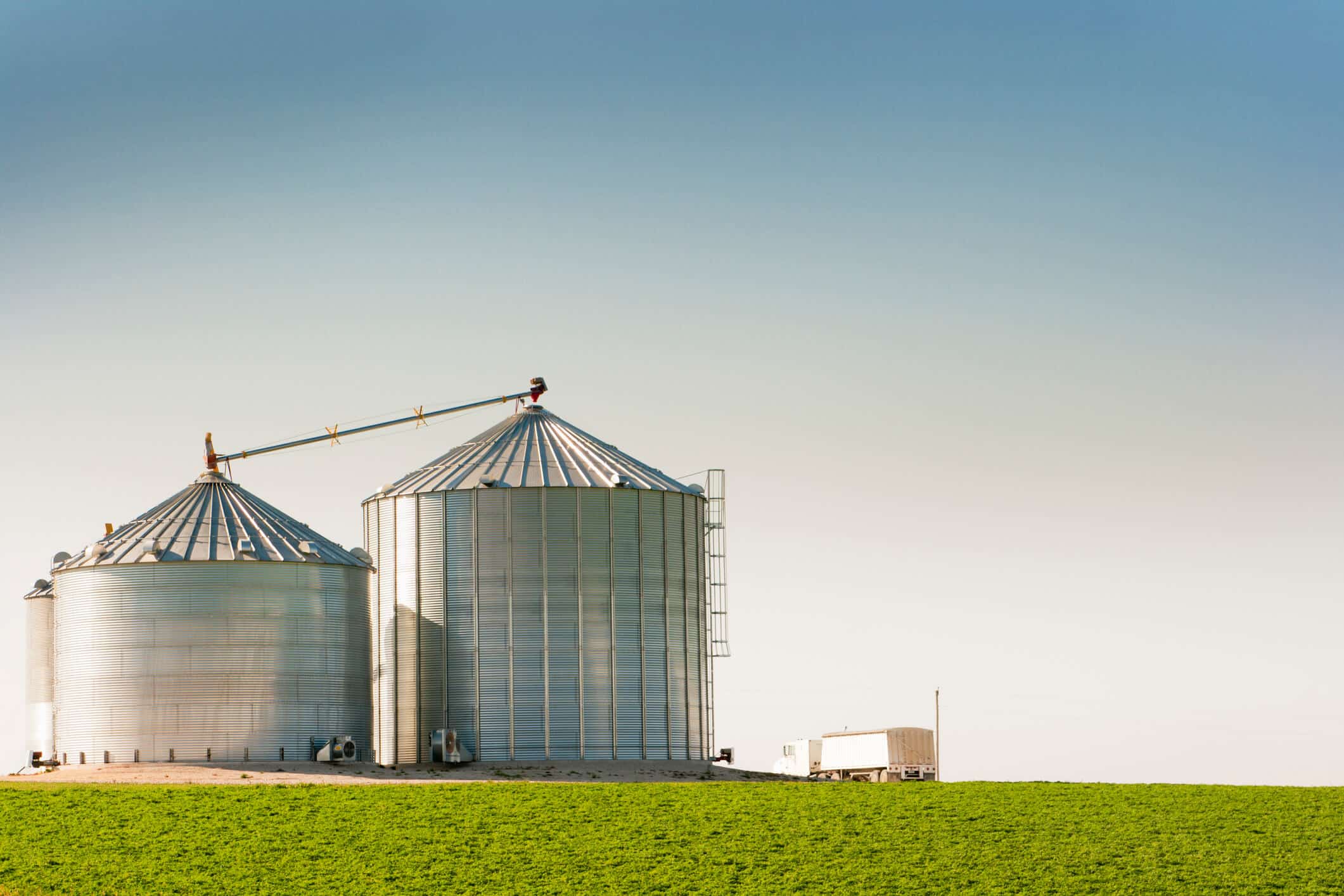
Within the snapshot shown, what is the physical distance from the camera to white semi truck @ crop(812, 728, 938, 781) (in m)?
76.6

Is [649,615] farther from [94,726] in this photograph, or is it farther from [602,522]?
[94,726]

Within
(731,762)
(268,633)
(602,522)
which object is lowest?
(731,762)

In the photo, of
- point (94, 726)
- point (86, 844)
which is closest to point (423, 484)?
point (94, 726)

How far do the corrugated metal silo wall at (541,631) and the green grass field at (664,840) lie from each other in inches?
455

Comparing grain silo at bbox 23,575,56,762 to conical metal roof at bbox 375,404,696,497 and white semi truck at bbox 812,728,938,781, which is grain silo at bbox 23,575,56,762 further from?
white semi truck at bbox 812,728,938,781

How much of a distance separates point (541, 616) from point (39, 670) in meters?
25.3

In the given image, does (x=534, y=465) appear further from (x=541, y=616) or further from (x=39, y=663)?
(x=39, y=663)

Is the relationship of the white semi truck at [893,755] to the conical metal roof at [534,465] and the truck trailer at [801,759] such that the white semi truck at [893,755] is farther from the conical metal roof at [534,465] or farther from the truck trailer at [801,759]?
the conical metal roof at [534,465]

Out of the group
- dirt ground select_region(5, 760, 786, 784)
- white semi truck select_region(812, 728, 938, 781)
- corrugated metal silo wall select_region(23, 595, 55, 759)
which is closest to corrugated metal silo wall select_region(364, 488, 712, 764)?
dirt ground select_region(5, 760, 786, 784)

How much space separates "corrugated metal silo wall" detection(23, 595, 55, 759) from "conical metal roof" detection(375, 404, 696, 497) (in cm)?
1792

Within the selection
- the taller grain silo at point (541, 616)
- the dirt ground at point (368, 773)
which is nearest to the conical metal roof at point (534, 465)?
the taller grain silo at point (541, 616)

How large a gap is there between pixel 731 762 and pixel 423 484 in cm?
1729

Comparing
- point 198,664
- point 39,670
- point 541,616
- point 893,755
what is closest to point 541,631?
point 541,616

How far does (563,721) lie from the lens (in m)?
66.4
